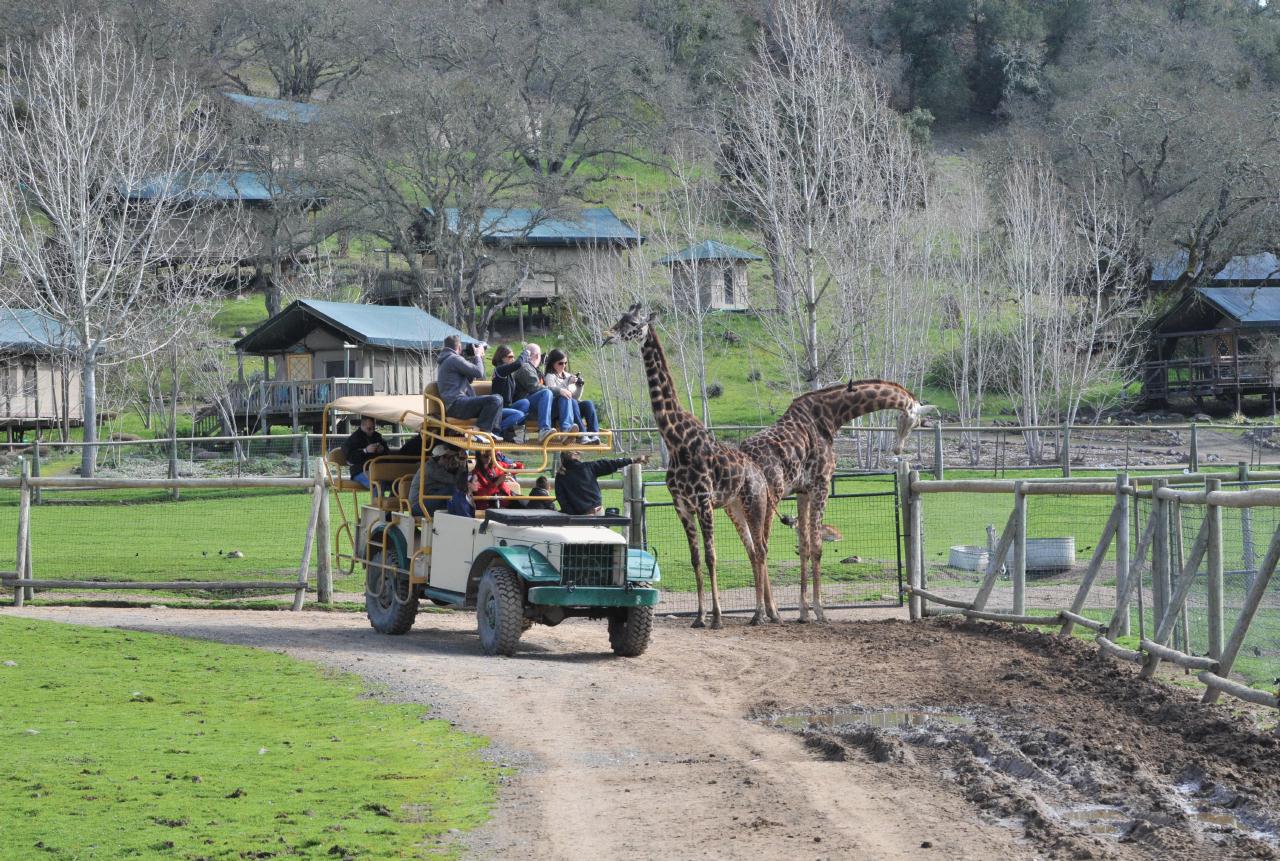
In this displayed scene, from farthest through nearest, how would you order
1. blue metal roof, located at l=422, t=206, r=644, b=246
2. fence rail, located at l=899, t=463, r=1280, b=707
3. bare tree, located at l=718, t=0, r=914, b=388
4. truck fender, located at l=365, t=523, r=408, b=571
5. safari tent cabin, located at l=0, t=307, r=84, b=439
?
blue metal roof, located at l=422, t=206, r=644, b=246, safari tent cabin, located at l=0, t=307, r=84, b=439, bare tree, located at l=718, t=0, r=914, b=388, truck fender, located at l=365, t=523, r=408, b=571, fence rail, located at l=899, t=463, r=1280, b=707

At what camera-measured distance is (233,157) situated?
69875 millimetres

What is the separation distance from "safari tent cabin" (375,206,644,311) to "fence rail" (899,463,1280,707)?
51357 mm

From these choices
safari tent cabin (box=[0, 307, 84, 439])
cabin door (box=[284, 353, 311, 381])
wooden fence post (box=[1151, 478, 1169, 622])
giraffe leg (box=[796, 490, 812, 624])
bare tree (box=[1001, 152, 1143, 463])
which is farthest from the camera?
safari tent cabin (box=[0, 307, 84, 439])

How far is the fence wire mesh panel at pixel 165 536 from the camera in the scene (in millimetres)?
22844

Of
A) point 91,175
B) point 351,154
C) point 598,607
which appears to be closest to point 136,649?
point 598,607

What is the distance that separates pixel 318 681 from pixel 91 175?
1441 inches

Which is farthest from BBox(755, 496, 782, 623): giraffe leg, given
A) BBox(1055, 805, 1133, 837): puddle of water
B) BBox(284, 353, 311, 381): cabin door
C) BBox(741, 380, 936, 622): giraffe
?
BBox(284, 353, 311, 381): cabin door

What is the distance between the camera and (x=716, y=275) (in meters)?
60.7

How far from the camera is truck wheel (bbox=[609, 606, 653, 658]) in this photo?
48.0ft

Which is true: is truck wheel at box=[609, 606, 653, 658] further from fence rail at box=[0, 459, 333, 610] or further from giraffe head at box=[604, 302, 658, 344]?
fence rail at box=[0, 459, 333, 610]

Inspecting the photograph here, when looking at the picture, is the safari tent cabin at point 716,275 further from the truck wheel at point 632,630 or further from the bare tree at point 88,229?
the truck wheel at point 632,630

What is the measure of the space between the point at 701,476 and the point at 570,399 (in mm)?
2049

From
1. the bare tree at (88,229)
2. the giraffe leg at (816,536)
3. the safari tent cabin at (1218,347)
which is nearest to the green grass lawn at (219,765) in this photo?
the giraffe leg at (816,536)

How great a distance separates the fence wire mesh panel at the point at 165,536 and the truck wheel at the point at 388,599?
10.5 ft
